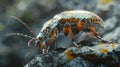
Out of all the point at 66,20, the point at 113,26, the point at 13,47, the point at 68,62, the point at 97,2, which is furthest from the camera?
the point at 13,47

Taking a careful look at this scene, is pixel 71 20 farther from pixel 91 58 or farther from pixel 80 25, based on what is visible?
pixel 91 58

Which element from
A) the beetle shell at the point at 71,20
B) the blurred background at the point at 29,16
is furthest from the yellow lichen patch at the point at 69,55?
the blurred background at the point at 29,16

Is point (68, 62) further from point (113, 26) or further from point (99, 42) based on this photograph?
point (113, 26)

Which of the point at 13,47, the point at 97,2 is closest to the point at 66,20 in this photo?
the point at 97,2

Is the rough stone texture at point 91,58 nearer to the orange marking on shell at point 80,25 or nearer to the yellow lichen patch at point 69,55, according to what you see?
the yellow lichen patch at point 69,55

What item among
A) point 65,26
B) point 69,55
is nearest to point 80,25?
point 65,26

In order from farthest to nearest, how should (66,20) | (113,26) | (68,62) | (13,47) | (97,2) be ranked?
1. (13,47)
2. (97,2)
3. (113,26)
4. (66,20)
5. (68,62)

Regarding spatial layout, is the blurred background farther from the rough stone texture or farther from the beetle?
the rough stone texture

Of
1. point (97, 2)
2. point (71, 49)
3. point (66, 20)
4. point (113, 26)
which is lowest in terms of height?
point (71, 49)

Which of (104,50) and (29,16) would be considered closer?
(104,50)

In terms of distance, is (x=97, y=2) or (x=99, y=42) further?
(x=97, y=2)

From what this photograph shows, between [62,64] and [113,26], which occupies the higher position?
[113,26]
